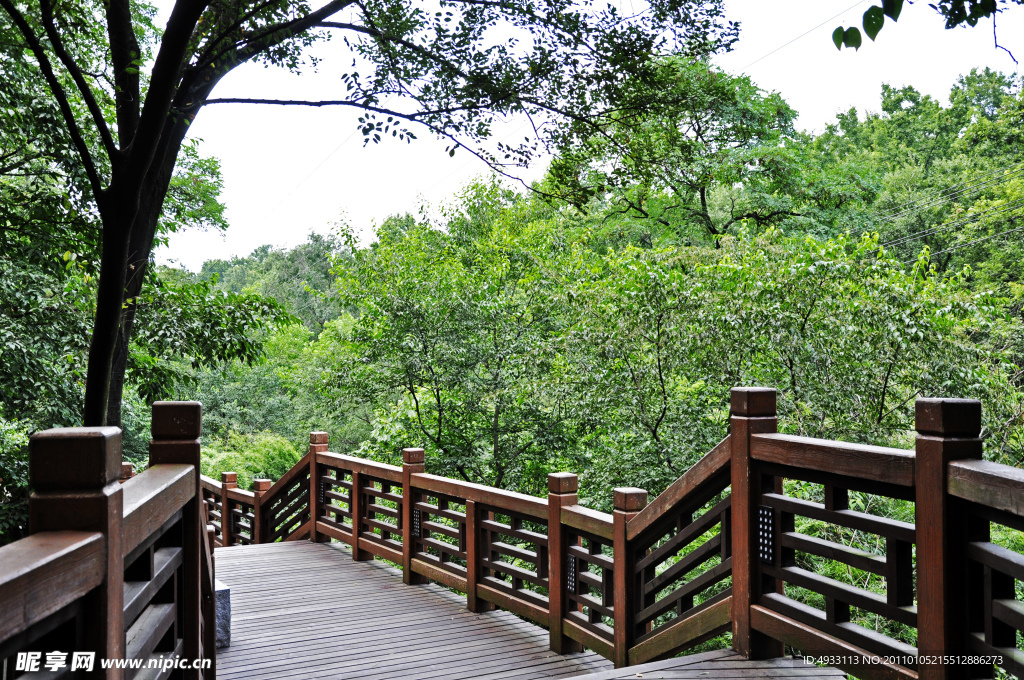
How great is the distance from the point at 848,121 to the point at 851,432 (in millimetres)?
25348

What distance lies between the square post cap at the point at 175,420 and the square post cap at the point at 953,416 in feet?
7.75

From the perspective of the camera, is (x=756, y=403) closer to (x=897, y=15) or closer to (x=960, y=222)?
(x=897, y=15)

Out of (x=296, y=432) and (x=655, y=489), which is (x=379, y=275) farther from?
(x=296, y=432)

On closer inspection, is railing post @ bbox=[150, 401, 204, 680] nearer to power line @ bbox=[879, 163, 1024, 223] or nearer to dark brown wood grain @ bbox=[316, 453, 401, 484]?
dark brown wood grain @ bbox=[316, 453, 401, 484]

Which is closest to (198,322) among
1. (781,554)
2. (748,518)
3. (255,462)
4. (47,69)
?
A: (47,69)

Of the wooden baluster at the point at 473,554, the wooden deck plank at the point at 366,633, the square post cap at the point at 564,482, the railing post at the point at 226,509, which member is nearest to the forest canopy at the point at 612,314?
the railing post at the point at 226,509

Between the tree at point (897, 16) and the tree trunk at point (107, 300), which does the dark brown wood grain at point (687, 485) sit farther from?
the tree trunk at point (107, 300)

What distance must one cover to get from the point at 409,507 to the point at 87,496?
5154 mm

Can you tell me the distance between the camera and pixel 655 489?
978 centimetres

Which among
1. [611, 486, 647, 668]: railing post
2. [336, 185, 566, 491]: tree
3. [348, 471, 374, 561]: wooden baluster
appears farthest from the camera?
[336, 185, 566, 491]: tree

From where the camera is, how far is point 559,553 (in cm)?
456

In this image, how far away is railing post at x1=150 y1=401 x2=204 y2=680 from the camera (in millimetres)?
2600

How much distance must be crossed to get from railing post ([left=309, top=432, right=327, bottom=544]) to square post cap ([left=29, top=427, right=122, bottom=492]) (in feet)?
22.8

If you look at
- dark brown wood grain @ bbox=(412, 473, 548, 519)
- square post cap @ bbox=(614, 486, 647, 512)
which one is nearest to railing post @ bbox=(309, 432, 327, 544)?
dark brown wood grain @ bbox=(412, 473, 548, 519)
